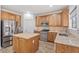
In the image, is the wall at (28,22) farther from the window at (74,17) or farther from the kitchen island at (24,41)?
the window at (74,17)

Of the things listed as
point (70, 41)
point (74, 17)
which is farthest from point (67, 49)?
point (74, 17)

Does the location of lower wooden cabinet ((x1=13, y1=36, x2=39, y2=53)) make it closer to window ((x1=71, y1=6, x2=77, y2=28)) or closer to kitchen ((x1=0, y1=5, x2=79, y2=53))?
kitchen ((x1=0, y1=5, x2=79, y2=53))

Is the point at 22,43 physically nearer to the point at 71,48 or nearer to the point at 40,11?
the point at 40,11

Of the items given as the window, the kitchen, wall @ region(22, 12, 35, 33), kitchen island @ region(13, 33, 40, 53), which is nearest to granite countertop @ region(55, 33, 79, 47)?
the kitchen

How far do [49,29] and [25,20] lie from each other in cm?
50

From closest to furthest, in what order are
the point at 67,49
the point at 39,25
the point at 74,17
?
the point at 67,49 → the point at 74,17 → the point at 39,25

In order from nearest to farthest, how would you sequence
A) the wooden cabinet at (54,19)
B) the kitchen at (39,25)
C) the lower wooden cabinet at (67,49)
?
the lower wooden cabinet at (67,49) < the kitchen at (39,25) < the wooden cabinet at (54,19)

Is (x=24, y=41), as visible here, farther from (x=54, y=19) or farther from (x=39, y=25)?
(x=54, y=19)

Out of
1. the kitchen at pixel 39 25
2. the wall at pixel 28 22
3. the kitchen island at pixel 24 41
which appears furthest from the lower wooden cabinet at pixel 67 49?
the wall at pixel 28 22

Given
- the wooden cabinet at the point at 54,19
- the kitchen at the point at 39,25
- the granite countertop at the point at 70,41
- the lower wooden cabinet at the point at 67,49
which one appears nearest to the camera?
the lower wooden cabinet at the point at 67,49

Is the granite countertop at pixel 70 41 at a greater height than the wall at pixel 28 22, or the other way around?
the wall at pixel 28 22

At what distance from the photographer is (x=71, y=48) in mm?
1293

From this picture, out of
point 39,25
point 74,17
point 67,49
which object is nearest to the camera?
point 67,49
